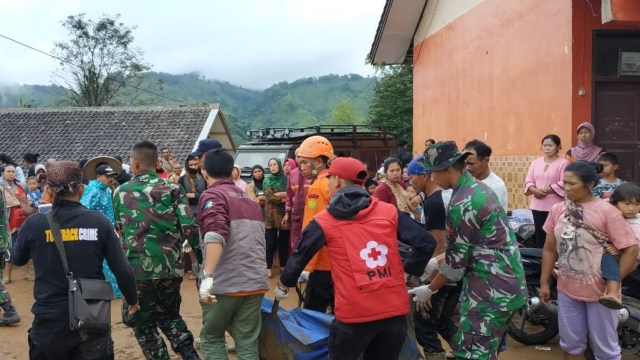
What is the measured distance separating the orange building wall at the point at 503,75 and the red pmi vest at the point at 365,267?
569 cm

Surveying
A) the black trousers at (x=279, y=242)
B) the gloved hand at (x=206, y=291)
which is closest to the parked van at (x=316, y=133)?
the black trousers at (x=279, y=242)

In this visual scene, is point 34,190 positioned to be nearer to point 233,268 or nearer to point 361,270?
point 233,268

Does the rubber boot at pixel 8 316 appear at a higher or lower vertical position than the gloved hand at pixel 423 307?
lower

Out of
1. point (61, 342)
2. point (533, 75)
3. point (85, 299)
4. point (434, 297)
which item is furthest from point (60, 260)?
point (533, 75)

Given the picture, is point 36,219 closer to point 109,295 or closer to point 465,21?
point 109,295

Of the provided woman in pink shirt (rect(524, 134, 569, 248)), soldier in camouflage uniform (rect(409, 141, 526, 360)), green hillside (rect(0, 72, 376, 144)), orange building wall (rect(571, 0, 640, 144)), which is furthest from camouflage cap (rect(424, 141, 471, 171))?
green hillside (rect(0, 72, 376, 144))

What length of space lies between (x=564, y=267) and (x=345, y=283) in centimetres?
187

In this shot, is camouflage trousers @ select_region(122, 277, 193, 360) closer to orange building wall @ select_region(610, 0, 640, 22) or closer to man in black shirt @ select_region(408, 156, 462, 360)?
man in black shirt @ select_region(408, 156, 462, 360)

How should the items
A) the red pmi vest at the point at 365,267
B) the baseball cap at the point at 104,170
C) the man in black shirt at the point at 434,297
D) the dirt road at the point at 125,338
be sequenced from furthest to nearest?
the baseball cap at the point at 104,170 → the dirt road at the point at 125,338 → the man in black shirt at the point at 434,297 → the red pmi vest at the point at 365,267

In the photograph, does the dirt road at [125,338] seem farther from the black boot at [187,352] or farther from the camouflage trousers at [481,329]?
the camouflage trousers at [481,329]

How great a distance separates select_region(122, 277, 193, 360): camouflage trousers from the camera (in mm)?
4500

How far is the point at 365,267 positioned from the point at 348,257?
11 centimetres

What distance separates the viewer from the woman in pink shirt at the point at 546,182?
669 centimetres

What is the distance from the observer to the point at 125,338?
6.11 meters
